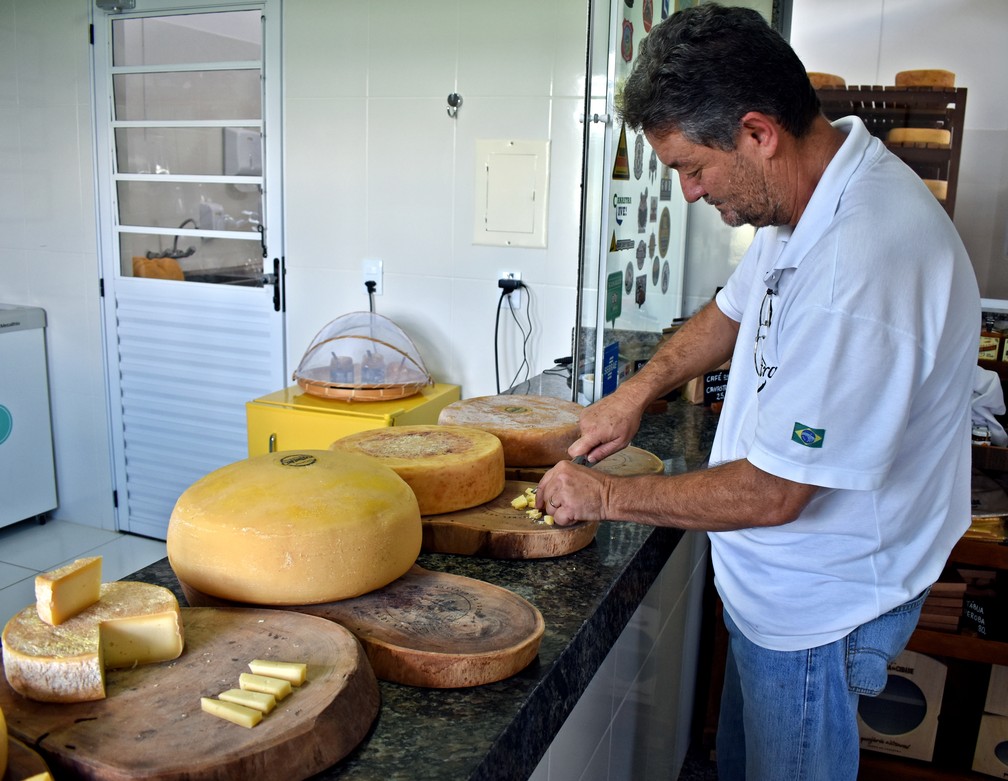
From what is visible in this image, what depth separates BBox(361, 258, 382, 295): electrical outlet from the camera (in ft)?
10.9

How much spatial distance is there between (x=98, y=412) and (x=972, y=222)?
3.57m

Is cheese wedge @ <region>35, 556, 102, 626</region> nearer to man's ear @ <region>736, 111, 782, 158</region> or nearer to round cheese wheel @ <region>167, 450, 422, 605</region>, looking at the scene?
round cheese wheel @ <region>167, 450, 422, 605</region>

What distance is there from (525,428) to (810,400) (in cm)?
57

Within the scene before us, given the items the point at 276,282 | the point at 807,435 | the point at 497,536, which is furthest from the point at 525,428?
the point at 276,282

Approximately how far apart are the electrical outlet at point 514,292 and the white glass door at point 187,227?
94cm

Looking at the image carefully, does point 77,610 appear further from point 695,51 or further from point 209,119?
point 209,119

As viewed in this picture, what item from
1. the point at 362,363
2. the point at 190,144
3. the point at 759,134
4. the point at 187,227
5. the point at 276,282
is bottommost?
the point at 362,363

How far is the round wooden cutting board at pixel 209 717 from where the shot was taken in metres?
0.67

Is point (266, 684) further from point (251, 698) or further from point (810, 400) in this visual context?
point (810, 400)

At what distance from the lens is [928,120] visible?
2736mm

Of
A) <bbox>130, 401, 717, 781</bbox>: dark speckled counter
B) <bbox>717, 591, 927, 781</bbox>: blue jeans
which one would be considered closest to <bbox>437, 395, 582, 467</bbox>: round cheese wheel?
<bbox>130, 401, 717, 781</bbox>: dark speckled counter

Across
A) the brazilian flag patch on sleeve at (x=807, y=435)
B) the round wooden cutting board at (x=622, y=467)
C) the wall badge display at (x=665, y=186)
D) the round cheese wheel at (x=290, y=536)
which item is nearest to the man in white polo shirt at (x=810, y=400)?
the brazilian flag patch on sleeve at (x=807, y=435)

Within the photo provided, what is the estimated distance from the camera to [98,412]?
4016mm

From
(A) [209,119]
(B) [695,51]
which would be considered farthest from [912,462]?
(A) [209,119]
